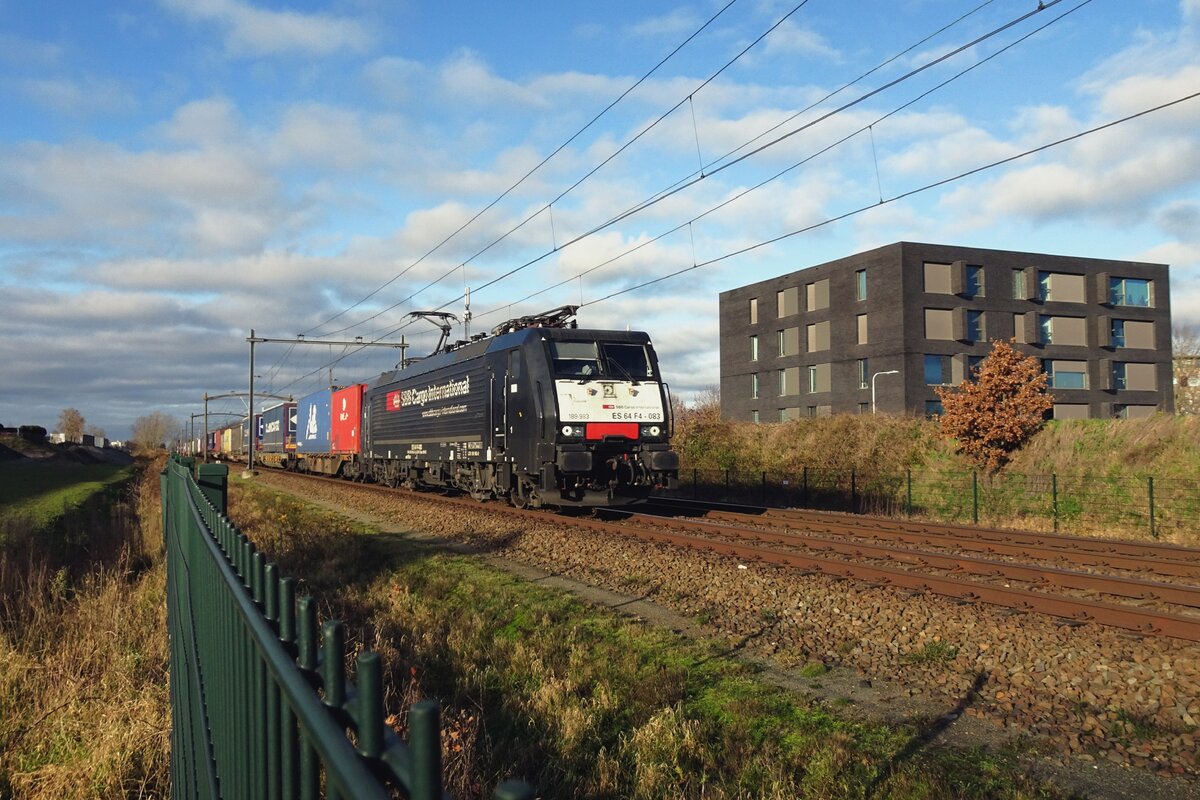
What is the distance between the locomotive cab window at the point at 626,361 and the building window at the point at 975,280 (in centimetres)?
3703

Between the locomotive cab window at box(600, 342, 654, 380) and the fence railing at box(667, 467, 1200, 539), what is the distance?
8.81 meters

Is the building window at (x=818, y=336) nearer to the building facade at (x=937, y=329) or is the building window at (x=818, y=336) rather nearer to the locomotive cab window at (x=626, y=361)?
the building facade at (x=937, y=329)

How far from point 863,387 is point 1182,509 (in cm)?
3014

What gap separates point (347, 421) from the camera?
34281 mm

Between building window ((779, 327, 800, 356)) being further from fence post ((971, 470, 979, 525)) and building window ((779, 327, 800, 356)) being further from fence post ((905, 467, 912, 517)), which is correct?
fence post ((971, 470, 979, 525))

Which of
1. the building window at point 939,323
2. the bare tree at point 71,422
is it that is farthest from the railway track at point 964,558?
the bare tree at point 71,422

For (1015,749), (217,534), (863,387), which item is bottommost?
(1015,749)

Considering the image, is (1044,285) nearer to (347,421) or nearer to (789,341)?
(789,341)

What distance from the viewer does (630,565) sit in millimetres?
12055

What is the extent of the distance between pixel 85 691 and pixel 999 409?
74.2 feet

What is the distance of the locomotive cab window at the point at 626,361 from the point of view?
17.6 metres

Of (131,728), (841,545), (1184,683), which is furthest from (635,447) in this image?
(131,728)

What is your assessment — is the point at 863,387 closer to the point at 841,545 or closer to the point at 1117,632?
the point at 841,545

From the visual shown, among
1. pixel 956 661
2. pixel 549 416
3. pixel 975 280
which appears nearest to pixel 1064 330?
pixel 975 280
